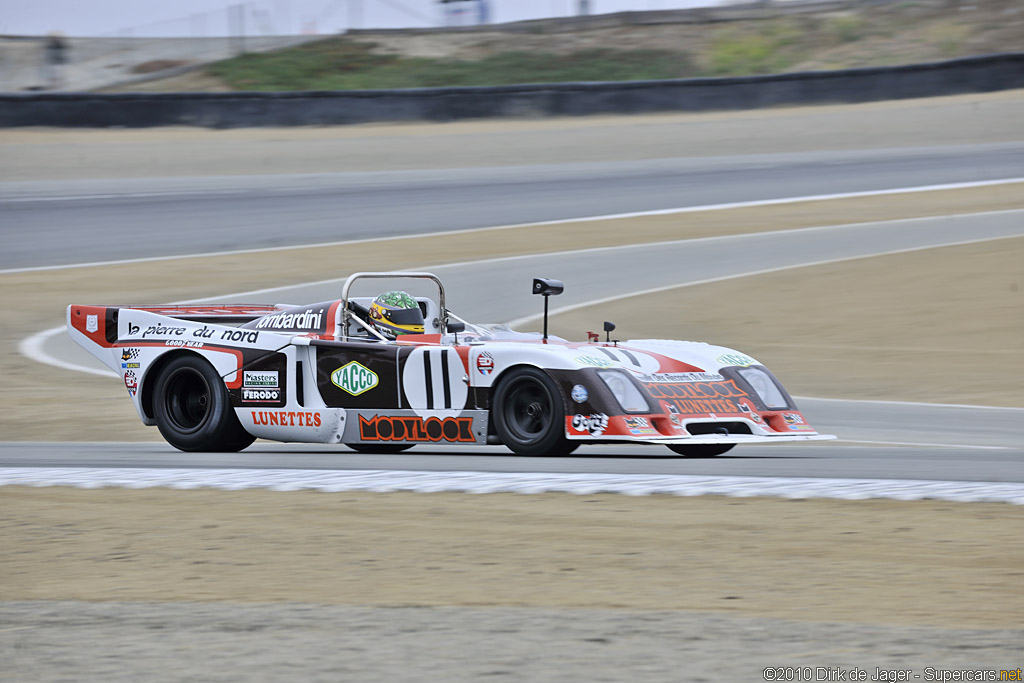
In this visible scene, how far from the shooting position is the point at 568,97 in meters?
34.9

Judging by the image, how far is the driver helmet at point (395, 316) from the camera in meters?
11.5

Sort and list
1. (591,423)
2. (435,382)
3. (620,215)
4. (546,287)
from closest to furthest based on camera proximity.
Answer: (591,423)
(435,382)
(546,287)
(620,215)

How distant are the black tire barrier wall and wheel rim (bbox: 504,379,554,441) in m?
24.9

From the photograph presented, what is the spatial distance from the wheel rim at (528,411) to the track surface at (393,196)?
16.1 meters

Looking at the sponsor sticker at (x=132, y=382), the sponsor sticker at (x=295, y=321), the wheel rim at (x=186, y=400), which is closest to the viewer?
the sponsor sticker at (x=295, y=321)

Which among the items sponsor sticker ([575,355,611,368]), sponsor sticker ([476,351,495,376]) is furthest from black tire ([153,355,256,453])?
sponsor sticker ([575,355,611,368])

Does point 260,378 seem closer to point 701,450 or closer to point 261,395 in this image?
point 261,395

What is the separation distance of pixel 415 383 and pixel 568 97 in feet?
81.5

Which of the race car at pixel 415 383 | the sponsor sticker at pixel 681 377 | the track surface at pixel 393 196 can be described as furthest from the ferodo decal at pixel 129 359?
the track surface at pixel 393 196

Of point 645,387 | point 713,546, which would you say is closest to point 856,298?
point 645,387

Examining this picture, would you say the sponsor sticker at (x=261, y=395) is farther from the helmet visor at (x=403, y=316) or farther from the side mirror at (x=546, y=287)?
the side mirror at (x=546, y=287)

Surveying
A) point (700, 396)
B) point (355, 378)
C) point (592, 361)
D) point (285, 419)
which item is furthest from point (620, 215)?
point (592, 361)

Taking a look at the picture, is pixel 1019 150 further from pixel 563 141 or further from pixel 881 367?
pixel 881 367

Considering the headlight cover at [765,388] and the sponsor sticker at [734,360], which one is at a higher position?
the sponsor sticker at [734,360]
